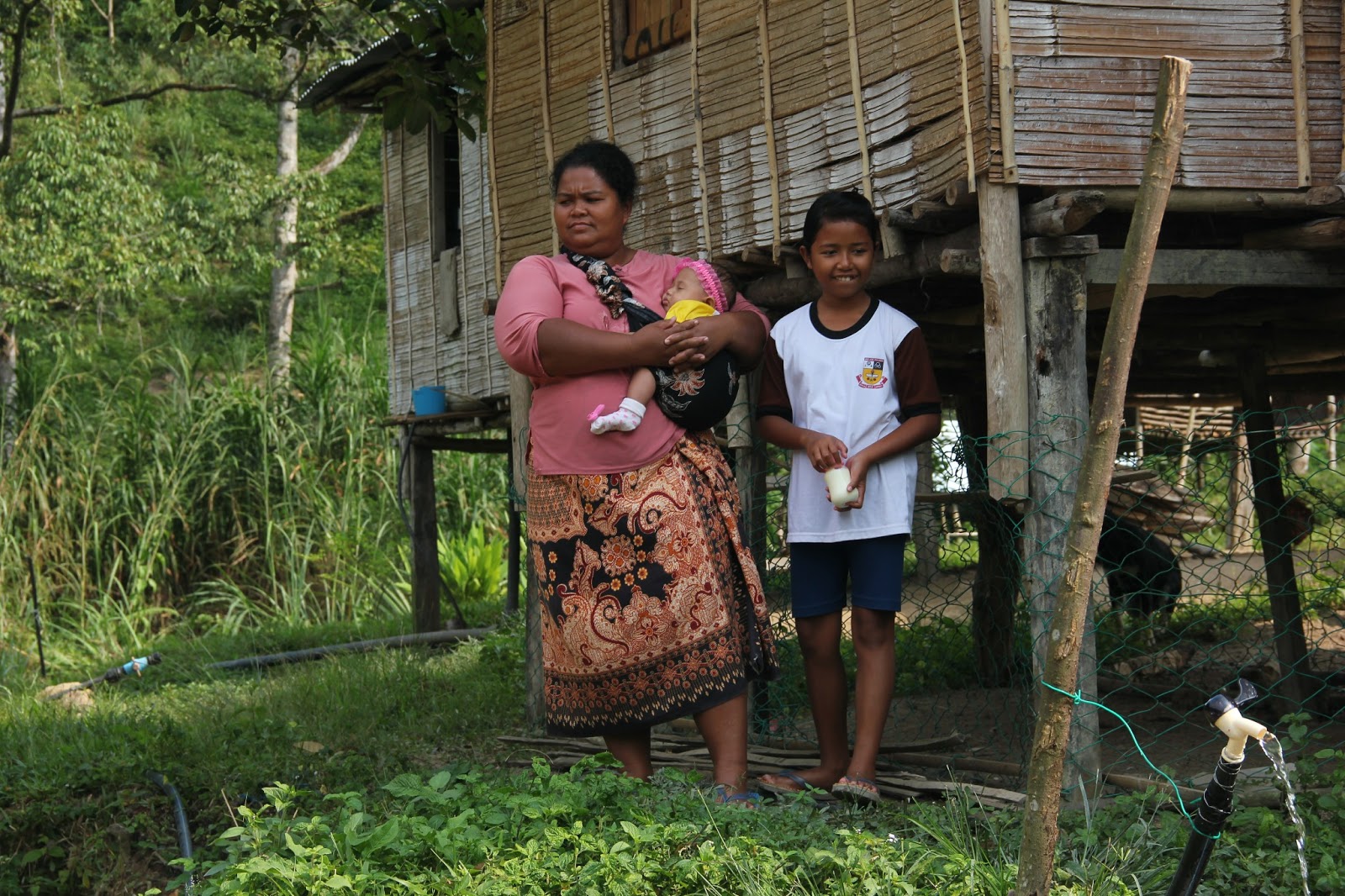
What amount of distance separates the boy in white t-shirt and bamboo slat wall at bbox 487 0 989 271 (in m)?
0.67

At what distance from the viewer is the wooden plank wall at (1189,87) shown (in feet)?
14.3

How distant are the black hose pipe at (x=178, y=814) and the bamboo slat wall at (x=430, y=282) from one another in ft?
16.1

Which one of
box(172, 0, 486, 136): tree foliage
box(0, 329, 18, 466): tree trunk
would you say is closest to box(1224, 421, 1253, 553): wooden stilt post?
box(172, 0, 486, 136): tree foliage

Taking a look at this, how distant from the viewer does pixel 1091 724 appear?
4.16 m

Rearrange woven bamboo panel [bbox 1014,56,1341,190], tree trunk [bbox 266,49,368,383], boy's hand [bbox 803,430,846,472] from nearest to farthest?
boy's hand [bbox 803,430,846,472], woven bamboo panel [bbox 1014,56,1341,190], tree trunk [bbox 266,49,368,383]

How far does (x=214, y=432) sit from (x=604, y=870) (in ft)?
33.9

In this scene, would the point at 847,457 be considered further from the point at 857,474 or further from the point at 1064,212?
the point at 1064,212

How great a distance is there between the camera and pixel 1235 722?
2.15m

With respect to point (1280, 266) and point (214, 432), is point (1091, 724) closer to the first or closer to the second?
point (1280, 266)

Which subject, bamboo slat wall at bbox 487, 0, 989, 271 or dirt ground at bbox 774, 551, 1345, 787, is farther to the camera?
dirt ground at bbox 774, 551, 1345, 787

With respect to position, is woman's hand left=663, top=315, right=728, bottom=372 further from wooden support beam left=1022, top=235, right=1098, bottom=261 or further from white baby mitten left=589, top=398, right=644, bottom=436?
wooden support beam left=1022, top=235, right=1098, bottom=261

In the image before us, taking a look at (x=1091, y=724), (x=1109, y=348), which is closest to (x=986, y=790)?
(x=1091, y=724)

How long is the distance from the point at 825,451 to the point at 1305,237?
1937 mm

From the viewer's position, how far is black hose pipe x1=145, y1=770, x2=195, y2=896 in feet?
13.4
